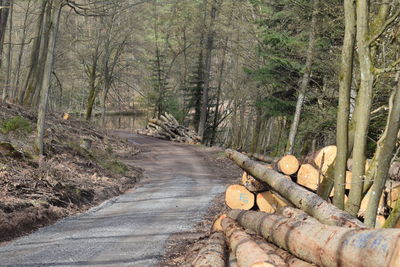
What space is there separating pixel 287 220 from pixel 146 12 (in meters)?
34.6

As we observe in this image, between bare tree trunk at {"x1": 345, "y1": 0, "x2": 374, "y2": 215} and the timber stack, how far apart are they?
2.55 feet

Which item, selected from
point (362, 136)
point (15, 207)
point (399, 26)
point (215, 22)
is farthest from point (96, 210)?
point (215, 22)

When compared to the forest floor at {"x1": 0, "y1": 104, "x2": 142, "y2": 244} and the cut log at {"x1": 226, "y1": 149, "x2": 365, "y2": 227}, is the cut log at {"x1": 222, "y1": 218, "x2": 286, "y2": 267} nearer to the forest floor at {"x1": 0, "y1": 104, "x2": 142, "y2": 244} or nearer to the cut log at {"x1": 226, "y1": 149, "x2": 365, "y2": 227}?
the cut log at {"x1": 226, "y1": 149, "x2": 365, "y2": 227}

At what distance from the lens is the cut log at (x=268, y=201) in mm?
10304

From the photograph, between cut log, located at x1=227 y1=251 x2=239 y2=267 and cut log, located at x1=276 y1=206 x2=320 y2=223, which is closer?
cut log, located at x1=227 y1=251 x2=239 y2=267

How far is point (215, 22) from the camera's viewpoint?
33.3m

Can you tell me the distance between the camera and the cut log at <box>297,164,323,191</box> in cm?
1020

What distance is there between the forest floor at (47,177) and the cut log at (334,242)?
5314 millimetres

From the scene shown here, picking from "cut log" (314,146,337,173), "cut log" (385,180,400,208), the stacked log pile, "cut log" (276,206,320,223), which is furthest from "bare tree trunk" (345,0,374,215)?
the stacked log pile

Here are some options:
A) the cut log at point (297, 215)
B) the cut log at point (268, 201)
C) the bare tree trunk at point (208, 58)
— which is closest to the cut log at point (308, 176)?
the cut log at point (268, 201)

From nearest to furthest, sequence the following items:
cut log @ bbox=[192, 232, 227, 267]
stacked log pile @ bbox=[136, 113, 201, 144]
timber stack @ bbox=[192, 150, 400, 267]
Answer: timber stack @ bbox=[192, 150, 400, 267], cut log @ bbox=[192, 232, 227, 267], stacked log pile @ bbox=[136, 113, 201, 144]

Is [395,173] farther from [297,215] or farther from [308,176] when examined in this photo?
[297,215]

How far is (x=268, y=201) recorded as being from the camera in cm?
1054

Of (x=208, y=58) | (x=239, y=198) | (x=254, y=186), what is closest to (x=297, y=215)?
(x=239, y=198)
